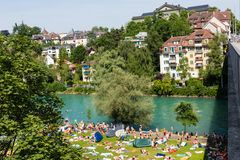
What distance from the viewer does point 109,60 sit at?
6041 cm

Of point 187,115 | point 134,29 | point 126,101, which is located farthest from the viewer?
point 134,29

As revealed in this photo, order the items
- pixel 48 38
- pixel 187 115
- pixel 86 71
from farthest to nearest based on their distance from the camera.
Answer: pixel 48 38
pixel 86 71
pixel 187 115

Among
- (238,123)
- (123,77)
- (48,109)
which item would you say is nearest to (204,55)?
(123,77)

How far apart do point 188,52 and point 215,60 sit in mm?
8167

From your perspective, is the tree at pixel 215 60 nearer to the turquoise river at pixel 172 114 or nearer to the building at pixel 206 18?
the turquoise river at pixel 172 114

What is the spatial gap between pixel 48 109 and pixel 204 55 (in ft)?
173

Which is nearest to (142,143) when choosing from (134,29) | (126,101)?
(126,101)

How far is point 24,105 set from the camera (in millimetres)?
13000

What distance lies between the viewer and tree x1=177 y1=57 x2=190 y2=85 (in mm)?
62966

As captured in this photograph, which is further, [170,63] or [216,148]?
[170,63]

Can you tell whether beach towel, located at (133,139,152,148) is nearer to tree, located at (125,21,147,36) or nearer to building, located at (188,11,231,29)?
building, located at (188,11,231,29)

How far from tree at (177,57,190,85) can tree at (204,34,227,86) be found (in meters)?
4.14

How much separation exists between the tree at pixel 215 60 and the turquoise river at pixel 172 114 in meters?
5.43

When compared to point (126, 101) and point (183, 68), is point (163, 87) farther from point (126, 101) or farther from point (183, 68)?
point (126, 101)
